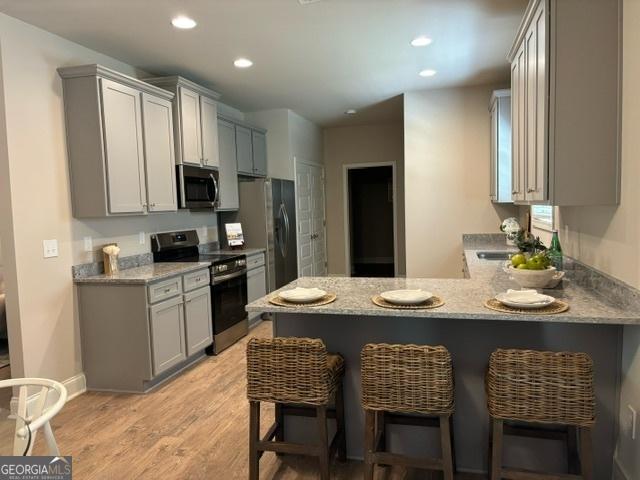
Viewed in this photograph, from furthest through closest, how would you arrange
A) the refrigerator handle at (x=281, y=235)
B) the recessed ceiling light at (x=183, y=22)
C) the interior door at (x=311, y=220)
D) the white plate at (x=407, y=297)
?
the interior door at (x=311, y=220) < the refrigerator handle at (x=281, y=235) < the recessed ceiling light at (x=183, y=22) < the white plate at (x=407, y=297)

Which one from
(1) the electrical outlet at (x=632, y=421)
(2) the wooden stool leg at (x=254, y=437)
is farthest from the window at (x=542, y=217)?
(2) the wooden stool leg at (x=254, y=437)

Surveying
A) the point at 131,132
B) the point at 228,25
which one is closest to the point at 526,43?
the point at 228,25

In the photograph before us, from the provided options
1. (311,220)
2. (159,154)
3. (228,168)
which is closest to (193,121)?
(159,154)

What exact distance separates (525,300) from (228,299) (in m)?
3.07

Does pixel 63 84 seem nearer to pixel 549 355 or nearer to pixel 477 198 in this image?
pixel 549 355

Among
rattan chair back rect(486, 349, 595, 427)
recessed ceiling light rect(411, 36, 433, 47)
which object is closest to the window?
recessed ceiling light rect(411, 36, 433, 47)

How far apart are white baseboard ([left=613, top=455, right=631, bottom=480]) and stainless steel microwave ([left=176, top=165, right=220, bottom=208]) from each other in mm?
3638

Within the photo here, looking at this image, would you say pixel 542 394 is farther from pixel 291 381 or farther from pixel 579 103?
pixel 579 103

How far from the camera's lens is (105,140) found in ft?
10.8

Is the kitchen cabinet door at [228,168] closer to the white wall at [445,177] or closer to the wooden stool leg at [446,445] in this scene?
the white wall at [445,177]

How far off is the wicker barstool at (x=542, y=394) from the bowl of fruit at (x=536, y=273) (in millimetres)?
713

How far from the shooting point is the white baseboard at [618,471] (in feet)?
6.32

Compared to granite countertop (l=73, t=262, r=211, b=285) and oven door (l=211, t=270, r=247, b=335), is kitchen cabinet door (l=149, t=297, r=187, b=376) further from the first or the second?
oven door (l=211, t=270, r=247, b=335)

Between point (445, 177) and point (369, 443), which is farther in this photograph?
point (445, 177)
